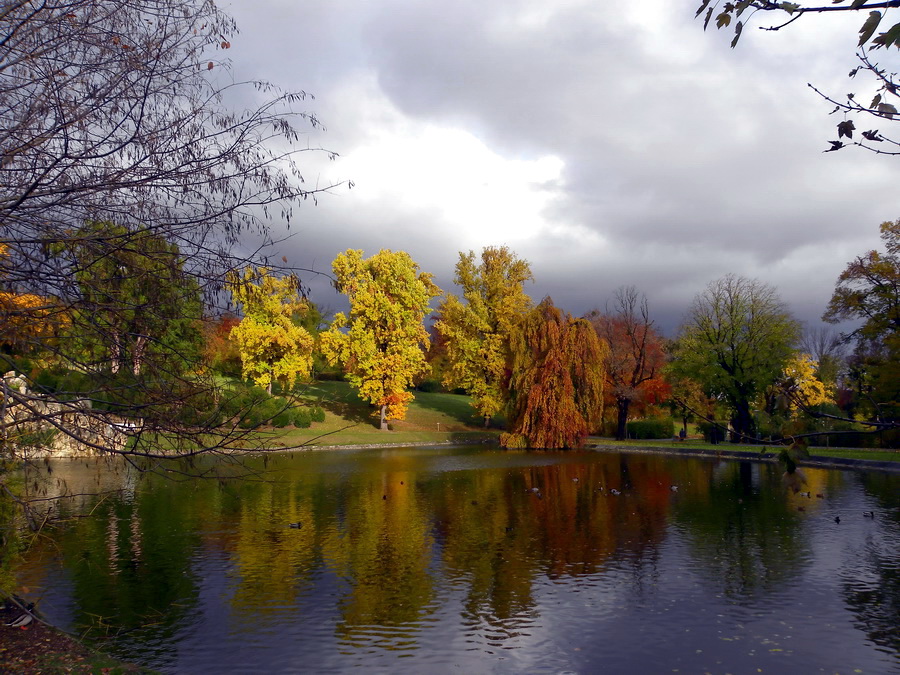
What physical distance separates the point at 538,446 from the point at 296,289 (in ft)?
119

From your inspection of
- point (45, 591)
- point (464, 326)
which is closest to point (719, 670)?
point (45, 591)

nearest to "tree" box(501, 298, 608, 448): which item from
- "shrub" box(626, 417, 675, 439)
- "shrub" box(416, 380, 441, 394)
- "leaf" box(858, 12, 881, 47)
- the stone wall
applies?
"shrub" box(626, 417, 675, 439)

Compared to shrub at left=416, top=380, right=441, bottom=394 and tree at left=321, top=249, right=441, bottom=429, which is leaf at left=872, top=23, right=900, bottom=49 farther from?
shrub at left=416, top=380, right=441, bottom=394

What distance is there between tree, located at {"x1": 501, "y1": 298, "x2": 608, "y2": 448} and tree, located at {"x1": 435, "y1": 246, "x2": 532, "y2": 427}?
31.0 feet

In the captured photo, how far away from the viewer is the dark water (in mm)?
8305

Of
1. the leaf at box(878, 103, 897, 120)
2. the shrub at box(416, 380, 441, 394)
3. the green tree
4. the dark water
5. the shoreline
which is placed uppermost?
the shrub at box(416, 380, 441, 394)

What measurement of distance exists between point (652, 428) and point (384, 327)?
20418mm

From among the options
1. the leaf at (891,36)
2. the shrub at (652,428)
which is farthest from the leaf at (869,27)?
the shrub at (652,428)

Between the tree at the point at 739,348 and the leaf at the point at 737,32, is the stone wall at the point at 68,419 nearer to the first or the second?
the leaf at the point at 737,32

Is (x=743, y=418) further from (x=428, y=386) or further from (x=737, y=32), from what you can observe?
(x=737, y=32)

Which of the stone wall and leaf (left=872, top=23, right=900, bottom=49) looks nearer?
leaf (left=872, top=23, right=900, bottom=49)

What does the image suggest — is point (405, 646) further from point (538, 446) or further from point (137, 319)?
point (538, 446)

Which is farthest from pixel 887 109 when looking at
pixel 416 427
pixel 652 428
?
pixel 416 427

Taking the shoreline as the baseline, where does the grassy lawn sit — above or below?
above
